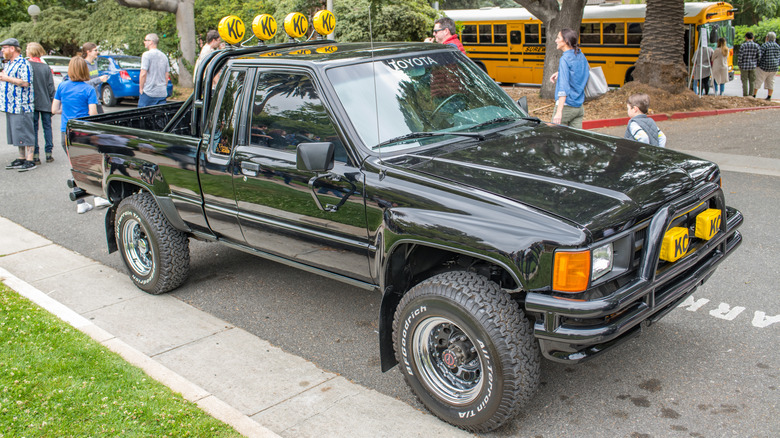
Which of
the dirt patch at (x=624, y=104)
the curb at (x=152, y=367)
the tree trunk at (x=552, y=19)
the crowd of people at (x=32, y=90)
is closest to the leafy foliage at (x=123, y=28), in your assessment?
the crowd of people at (x=32, y=90)

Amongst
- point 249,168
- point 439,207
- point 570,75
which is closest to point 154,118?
point 249,168

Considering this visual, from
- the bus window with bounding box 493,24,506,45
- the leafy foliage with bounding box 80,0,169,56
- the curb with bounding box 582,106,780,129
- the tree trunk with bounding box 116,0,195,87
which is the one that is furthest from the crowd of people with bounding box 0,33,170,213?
the bus window with bounding box 493,24,506,45

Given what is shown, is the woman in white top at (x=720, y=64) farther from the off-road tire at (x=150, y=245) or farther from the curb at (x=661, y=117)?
the off-road tire at (x=150, y=245)

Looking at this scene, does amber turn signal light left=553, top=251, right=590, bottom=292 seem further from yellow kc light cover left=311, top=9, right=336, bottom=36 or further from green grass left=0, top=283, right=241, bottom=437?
yellow kc light cover left=311, top=9, right=336, bottom=36

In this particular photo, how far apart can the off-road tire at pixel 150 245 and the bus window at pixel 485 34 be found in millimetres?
18745

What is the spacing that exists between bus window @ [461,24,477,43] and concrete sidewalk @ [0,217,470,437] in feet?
61.9

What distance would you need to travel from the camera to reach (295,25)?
5395mm

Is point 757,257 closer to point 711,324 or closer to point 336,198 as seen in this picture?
point 711,324

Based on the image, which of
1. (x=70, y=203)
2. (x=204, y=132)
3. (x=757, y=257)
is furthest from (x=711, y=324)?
(x=70, y=203)

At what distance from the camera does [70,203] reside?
8.67 m

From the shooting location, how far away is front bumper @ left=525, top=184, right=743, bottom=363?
3.02 metres

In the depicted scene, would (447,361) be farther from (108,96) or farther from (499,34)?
(499,34)

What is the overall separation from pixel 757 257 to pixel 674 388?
8.26 ft

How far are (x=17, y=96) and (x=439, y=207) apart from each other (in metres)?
9.27
